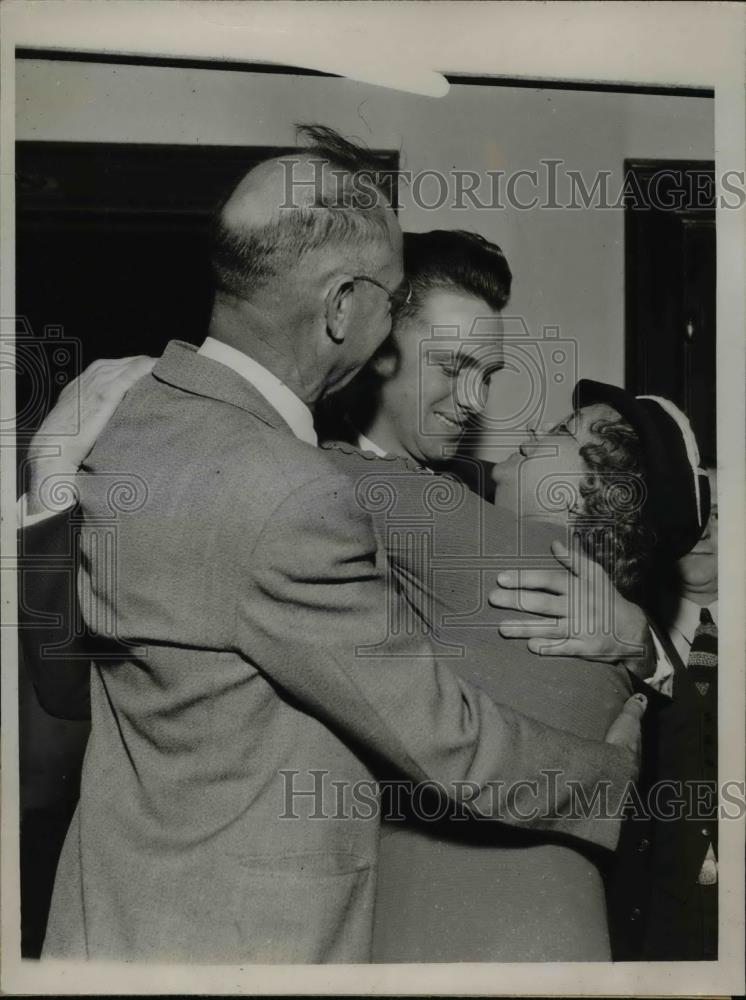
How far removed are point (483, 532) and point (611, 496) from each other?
231mm

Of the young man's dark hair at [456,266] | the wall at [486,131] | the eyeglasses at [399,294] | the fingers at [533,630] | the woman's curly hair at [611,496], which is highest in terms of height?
the wall at [486,131]

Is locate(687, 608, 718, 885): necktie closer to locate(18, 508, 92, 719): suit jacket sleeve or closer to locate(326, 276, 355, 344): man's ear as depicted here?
locate(326, 276, 355, 344): man's ear

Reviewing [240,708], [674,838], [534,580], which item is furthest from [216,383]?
[674,838]

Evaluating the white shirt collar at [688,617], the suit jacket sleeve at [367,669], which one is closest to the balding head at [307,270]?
the suit jacket sleeve at [367,669]

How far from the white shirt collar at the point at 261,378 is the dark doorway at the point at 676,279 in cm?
62

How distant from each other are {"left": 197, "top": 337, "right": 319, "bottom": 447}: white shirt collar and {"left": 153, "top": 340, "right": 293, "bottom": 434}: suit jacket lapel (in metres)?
0.05

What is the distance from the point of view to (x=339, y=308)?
4.82 feet

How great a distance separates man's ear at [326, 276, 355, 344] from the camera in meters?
1.46

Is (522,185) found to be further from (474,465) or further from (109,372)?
(109,372)

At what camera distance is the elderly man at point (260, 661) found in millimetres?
1340

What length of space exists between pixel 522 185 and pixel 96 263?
0.70m

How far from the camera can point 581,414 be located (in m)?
1.63

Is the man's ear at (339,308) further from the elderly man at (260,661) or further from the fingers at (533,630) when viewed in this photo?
the fingers at (533,630)

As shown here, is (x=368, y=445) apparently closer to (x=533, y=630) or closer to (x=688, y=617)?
(x=533, y=630)
